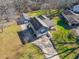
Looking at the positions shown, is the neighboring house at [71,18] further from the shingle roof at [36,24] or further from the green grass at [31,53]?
the green grass at [31,53]

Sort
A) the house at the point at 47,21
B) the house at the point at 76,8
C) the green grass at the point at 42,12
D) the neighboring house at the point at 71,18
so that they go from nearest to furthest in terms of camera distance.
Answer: the house at the point at 47,21
the neighboring house at the point at 71,18
the house at the point at 76,8
the green grass at the point at 42,12

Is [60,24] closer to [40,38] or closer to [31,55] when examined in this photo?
[40,38]

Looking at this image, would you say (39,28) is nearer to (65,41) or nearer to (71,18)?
(65,41)

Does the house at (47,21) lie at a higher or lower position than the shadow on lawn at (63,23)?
higher

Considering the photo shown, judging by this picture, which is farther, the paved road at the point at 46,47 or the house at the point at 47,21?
the house at the point at 47,21

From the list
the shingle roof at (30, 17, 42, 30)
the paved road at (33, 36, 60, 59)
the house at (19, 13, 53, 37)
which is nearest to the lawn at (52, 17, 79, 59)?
the paved road at (33, 36, 60, 59)

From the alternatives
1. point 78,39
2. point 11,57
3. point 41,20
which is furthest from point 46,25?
point 11,57

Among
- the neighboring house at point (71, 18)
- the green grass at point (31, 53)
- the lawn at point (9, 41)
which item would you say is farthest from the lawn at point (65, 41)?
the lawn at point (9, 41)
